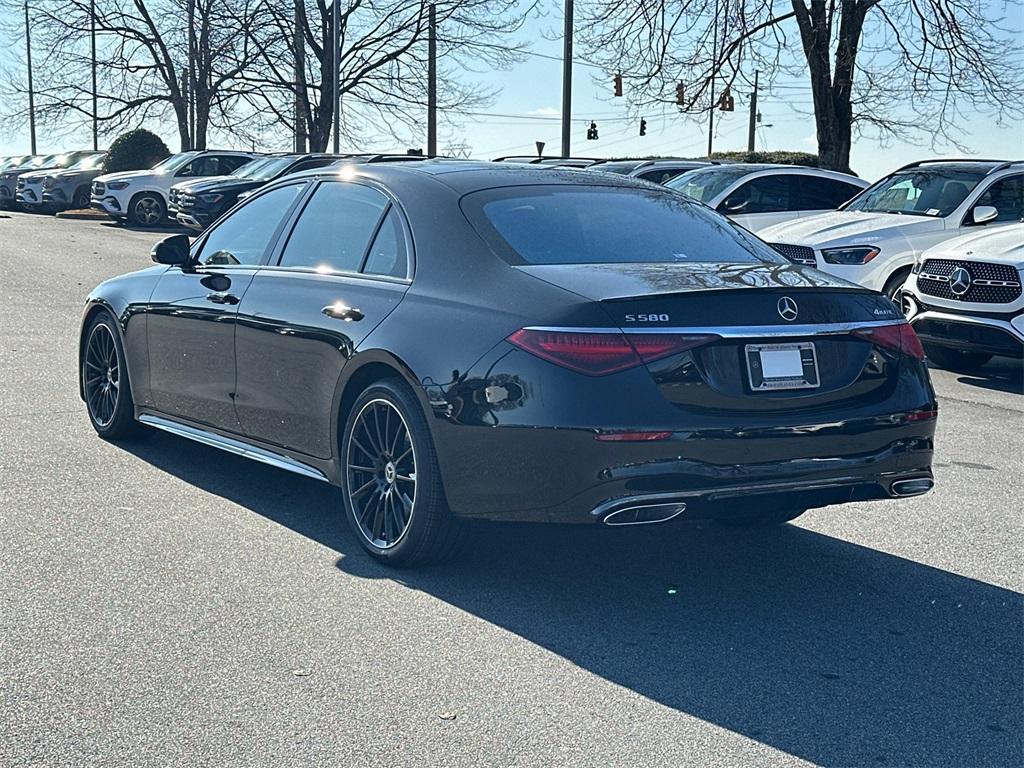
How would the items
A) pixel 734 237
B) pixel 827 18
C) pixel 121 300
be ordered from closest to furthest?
pixel 734 237 < pixel 121 300 < pixel 827 18

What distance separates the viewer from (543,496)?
185 inches

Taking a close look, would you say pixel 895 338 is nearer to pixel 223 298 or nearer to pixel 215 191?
pixel 223 298

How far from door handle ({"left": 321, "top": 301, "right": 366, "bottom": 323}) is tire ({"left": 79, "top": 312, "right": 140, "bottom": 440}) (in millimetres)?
2104

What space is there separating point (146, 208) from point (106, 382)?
2486 centimetres

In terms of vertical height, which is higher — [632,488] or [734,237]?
[734,237]

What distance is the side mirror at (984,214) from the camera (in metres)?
12.3

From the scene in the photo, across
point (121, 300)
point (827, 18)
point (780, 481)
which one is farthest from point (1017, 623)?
point (827, 18)

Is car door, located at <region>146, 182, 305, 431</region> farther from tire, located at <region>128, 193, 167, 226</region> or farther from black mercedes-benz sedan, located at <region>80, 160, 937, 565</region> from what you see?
tire, located at <region>128, 193, 167, 226</region>

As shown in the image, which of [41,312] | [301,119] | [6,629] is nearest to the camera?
[6,629]

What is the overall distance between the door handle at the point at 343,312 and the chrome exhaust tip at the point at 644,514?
1400 millimetres

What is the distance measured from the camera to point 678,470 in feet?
15.0

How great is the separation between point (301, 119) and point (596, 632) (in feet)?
137

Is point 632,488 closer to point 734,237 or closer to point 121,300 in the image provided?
Answer: point 734,237

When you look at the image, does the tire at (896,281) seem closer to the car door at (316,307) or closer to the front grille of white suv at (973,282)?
the front grille of white suv at (973,282)
